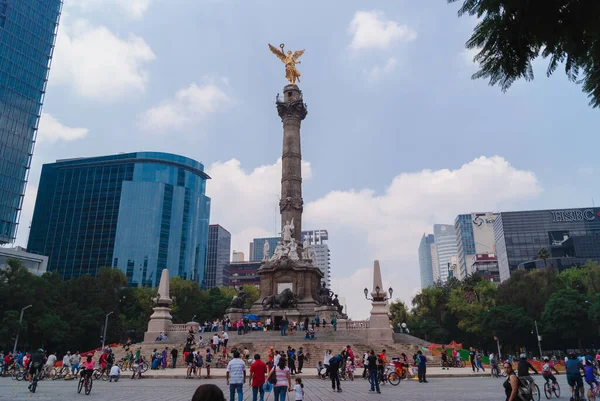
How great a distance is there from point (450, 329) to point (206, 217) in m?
78.1

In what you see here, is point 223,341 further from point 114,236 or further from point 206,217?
point 206,217

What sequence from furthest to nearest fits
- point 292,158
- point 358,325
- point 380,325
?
point 292,158 → point 358,325 → point 380,325

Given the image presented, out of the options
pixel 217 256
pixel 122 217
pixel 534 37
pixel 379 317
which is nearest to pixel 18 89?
pixel 122 217

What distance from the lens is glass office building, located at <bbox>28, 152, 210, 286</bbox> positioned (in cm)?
10656

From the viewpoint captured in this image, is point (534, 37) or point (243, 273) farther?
point (243, 273)

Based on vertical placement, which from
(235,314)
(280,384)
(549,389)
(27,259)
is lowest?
(549,389)

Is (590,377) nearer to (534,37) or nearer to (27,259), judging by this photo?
(534,37)

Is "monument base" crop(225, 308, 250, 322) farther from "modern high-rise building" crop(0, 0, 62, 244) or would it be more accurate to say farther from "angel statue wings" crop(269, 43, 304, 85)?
"modern high-rise building" crop(0, 0, 62, 244)

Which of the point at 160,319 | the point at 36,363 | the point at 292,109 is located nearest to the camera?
the point at 36,363

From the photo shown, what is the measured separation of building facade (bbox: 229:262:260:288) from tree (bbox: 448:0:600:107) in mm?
142706

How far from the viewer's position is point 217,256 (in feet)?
531

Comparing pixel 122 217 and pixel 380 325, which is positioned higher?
pixel 122 217

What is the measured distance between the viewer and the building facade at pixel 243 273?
145875mm

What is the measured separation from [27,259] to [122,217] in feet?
99.0
